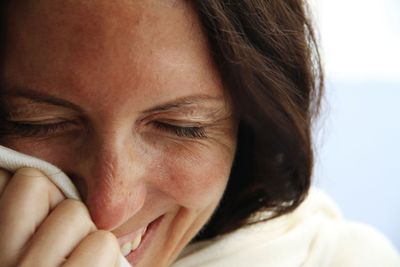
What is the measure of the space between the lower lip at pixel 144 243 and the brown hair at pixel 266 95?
0.82 feet

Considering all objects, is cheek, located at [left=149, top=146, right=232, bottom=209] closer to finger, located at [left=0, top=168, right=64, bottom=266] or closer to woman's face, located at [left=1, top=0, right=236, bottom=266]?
woman's face, located at [left=1, top=0, right=236, bottom=266]

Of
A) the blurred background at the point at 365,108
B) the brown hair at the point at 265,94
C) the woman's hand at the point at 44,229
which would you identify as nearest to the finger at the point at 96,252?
the woman's hand at the point at 44,229

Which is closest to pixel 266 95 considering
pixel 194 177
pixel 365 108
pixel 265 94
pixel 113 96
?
pixel 265 94

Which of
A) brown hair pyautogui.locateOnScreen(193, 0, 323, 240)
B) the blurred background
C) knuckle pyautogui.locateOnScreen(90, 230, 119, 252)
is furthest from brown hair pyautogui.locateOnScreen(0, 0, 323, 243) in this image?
the blurred background

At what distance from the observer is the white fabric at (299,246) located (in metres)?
1.41

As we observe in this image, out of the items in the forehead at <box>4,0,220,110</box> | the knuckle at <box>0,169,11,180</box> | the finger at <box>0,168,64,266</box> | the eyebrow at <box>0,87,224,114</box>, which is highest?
the forehead at <box>4,0,220,110</box>

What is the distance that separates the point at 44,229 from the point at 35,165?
11cm

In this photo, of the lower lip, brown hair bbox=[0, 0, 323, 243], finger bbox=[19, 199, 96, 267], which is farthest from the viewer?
the lower lip

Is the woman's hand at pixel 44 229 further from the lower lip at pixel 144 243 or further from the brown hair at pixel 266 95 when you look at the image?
the brown hair at pixel 266 95

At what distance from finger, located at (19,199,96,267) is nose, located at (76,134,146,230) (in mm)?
25

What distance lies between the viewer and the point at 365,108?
2.54 metres

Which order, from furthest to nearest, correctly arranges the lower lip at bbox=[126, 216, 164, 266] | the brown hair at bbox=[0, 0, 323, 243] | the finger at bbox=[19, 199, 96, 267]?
the lower lip at bbox=[126, 216, 164, 266] → the brown hair at bbox=[0, 0, 323, 243] → the finger at bbox=[19, 199, 96, 267]

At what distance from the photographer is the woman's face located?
93 cm

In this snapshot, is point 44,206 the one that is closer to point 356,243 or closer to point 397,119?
point 356,243
